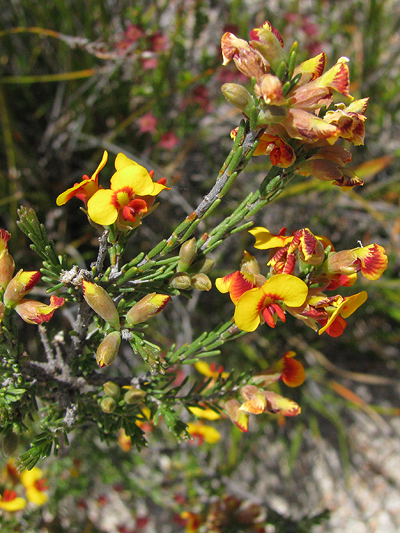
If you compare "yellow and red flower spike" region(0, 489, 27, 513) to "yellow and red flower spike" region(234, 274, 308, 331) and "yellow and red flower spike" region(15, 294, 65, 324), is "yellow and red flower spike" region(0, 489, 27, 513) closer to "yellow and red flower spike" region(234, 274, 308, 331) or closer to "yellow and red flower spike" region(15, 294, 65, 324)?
"yellow and red flower spike" region(15, 294, 65, 324)

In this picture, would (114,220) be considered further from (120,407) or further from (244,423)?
(244,423)

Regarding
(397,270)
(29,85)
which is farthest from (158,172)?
(397,270)

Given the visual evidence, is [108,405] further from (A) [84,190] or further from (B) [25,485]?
(B) [25,485]

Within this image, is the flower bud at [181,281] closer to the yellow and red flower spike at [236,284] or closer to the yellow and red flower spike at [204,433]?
the yellow and red flower spike at [236,284]

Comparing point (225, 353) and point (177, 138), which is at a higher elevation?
point (177, 138)

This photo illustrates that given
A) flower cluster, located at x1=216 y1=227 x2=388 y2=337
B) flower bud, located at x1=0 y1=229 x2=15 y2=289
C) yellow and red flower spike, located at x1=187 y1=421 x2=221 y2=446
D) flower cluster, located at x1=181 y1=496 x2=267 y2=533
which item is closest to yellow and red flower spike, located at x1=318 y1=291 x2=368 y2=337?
flower cluster, located at x1=216 y1=227 x2=388 y2=337

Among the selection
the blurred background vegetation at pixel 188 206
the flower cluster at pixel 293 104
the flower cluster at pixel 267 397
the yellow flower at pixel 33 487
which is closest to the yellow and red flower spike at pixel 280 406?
the flower cluster at pixel 267 397
